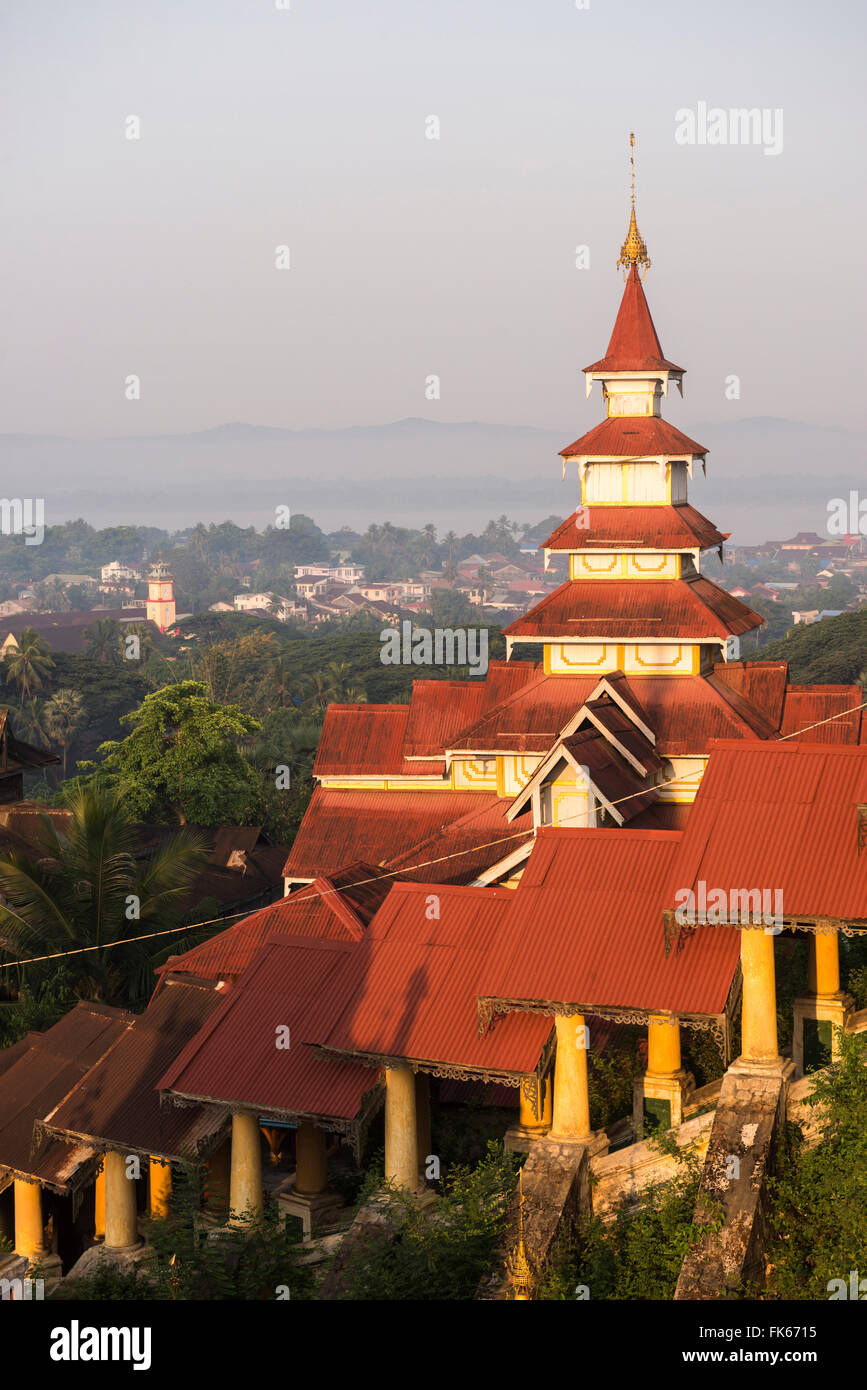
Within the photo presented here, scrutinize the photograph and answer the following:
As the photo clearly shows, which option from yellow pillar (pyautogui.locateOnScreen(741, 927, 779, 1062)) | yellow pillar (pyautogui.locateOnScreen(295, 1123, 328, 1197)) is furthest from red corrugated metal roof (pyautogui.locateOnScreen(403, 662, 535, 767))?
yellow pillar (pyautogui.locateOnScreen(741, 927, 779, 1062))

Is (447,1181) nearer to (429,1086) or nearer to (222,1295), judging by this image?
(429,1086)

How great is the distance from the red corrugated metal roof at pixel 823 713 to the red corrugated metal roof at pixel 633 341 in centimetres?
698

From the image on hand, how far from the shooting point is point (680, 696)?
30.0 m

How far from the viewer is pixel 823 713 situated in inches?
1222

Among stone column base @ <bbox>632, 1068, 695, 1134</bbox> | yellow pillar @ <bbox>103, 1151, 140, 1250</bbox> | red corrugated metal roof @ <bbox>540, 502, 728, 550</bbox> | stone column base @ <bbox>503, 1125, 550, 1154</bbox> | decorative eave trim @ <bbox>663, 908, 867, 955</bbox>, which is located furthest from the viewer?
red corrugated metal roof @ <bbox>540, 502, 728, 550</bbox>

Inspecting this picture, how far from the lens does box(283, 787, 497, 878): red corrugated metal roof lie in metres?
30.5

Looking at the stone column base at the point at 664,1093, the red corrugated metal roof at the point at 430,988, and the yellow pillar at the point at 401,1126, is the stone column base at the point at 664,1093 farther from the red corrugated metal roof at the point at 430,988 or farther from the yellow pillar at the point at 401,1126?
the yellow pillar at the point at 401,1126

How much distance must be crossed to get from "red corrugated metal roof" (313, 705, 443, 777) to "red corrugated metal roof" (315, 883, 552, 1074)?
1045 cm

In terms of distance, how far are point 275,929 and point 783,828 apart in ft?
28.5

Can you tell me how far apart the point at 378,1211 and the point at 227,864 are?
2754 cm

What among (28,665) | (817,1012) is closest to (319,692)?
(28,665)

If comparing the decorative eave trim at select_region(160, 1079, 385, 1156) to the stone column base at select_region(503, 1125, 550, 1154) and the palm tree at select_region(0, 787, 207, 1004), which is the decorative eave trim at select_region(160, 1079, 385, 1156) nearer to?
the stone column base at select_region(503, 1125, 550, 1154)

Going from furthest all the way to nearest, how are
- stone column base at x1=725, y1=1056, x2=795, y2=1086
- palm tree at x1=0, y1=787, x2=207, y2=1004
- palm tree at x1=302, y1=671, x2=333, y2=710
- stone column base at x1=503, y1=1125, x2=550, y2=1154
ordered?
palm tree at x1=302, y1=671, x2=333, y2=710, palm tree at x1=0, y1=787, x2=207, y2=1004, stone column base at x1=503, y1=1125, x2=550, y2=1154, stone column base at x1=725, y1=1056, x2=795, y2=1086
